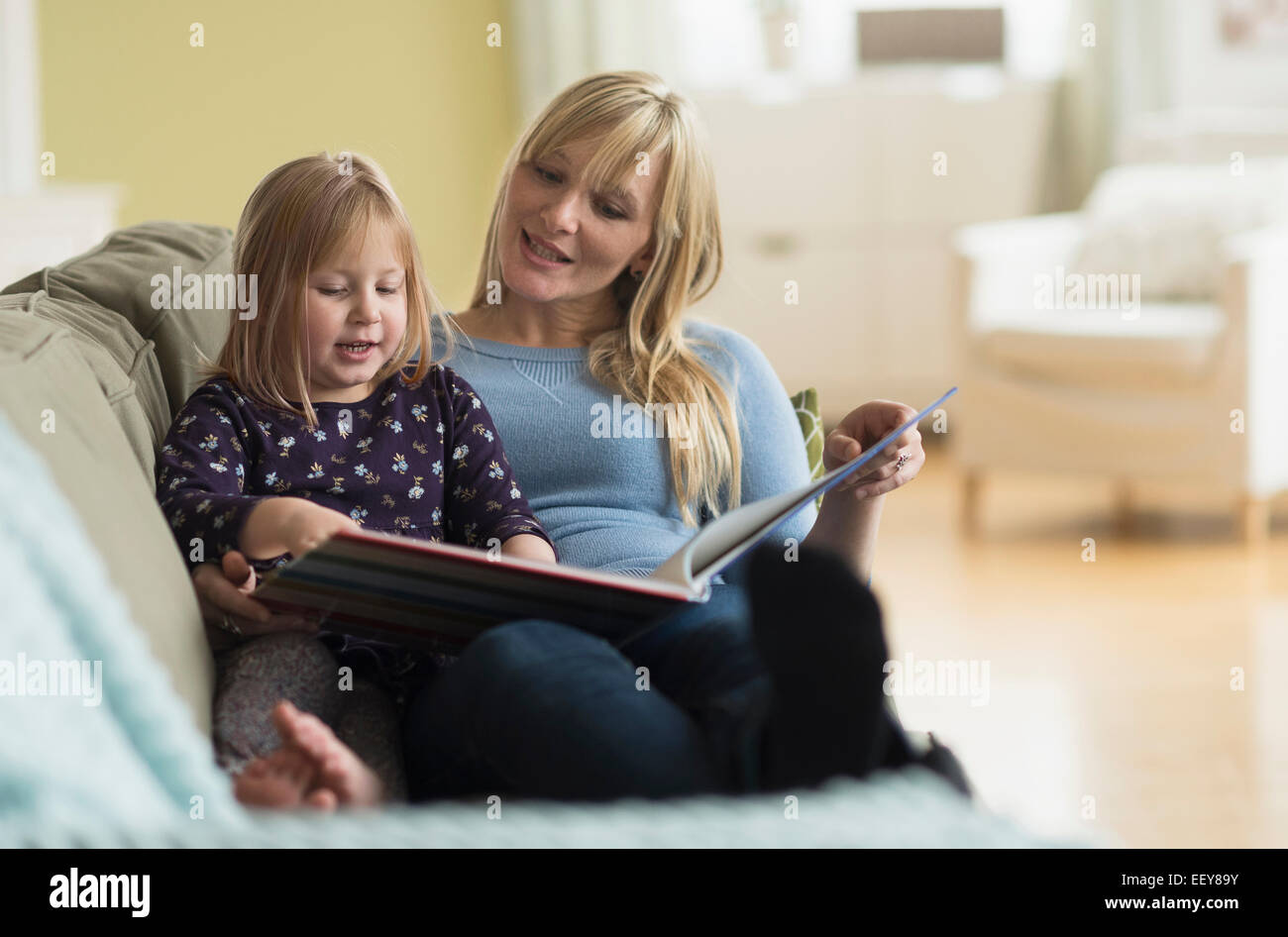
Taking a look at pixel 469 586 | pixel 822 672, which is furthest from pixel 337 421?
pixel 822 672

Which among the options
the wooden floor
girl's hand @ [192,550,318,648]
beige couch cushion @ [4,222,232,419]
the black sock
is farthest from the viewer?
the wooden floor

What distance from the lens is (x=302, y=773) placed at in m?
0.88

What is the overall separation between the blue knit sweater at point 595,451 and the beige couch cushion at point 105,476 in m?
0.43

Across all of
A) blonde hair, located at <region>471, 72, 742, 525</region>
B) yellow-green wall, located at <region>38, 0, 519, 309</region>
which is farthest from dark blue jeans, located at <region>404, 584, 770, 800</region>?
yellow-green wall, located at <region>38, 0, 519, 309</region>

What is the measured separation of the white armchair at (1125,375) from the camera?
3.34 m

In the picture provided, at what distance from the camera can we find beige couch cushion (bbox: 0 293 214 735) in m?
0.91

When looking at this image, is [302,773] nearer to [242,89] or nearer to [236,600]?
[236,600]

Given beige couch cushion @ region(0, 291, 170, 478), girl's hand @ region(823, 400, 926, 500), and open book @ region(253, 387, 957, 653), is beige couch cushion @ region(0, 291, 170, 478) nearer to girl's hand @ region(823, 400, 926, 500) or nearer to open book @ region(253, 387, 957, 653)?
open book @ region(253, 387, 957, 653)

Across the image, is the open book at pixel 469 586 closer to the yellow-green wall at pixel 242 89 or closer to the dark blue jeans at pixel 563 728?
the dark blue jeans at pixel 563 728

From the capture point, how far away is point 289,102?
466cm

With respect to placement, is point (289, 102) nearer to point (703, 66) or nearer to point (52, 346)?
point (703, 66)

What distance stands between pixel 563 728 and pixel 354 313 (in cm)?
48
